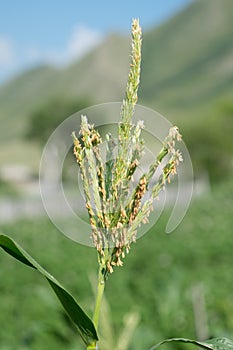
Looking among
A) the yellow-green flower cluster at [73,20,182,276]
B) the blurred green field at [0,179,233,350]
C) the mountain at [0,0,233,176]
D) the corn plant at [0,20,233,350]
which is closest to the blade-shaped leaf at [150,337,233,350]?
the corn plant at [0,20,233,350]

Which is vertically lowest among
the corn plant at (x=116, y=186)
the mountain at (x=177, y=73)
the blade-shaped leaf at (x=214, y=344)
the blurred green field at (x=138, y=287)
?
the blade-shaped leaf at (x=214, y=344)

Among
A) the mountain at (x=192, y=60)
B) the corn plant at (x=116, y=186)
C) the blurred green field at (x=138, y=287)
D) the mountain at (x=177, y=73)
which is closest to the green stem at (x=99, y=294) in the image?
the corn plant at (x=116, y=186)

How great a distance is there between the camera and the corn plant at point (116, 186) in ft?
2.34

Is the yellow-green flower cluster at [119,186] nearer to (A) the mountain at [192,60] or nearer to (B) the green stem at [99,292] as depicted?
(B) the green stem at [99,292]

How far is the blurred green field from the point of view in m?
6.52

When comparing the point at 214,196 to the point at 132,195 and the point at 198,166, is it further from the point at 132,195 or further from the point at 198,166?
the point at 132,195

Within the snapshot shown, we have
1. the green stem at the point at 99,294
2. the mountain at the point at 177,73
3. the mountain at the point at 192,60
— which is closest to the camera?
the green stem at the point at 99,294

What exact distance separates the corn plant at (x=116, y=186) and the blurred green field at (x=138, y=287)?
1898mm

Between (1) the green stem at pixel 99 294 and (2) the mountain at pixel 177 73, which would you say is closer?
(1) the green stem at pixel 99 294

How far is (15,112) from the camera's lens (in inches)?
7559

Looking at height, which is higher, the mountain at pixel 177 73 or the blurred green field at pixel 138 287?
the mountain at pixel 177 73

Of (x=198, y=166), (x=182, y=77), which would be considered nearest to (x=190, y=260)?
(x=198, y=166)

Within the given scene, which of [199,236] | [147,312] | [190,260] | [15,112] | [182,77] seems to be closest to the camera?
[147,312]

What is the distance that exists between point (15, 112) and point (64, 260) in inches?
7171
